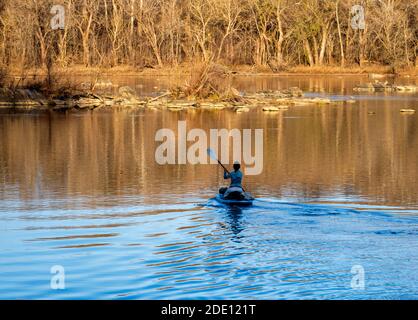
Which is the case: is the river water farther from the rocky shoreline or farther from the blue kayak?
the rocky shoreline

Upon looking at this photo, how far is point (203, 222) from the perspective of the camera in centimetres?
1997

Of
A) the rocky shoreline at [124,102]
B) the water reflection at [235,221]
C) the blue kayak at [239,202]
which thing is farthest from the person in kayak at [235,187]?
the rocky shoreline at [124,102]

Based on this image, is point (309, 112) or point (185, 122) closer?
point (185, 122)

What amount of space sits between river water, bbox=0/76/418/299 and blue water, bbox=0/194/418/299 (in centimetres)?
4

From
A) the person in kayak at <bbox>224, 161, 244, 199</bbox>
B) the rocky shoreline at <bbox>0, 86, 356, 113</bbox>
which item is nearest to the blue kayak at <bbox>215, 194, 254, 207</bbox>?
the person in kayak at <bbox>224, 161, 244, 199</bbox>

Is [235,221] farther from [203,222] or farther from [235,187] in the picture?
[235,187]

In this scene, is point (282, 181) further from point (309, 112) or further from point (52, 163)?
point (309, 112)

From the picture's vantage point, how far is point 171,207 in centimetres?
2189

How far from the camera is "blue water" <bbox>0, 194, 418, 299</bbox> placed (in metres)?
14.6

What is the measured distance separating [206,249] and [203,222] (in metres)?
2.65

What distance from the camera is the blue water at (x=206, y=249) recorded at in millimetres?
14648

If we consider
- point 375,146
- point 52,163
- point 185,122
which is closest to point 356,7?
point 185,122
